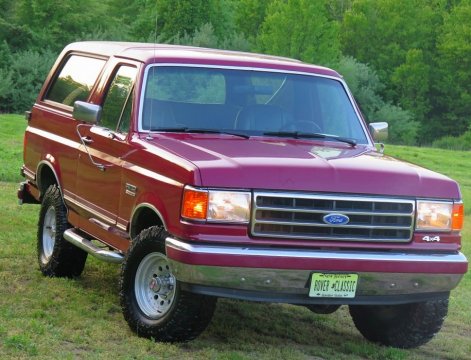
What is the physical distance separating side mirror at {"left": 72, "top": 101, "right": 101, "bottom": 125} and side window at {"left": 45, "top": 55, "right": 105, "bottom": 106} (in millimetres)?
861

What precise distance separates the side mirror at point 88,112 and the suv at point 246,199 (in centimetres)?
1

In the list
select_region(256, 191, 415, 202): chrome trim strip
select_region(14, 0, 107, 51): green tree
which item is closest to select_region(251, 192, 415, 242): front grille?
select_region(256, 191, 415, 202): chrome trim strip

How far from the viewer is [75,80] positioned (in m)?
9.72

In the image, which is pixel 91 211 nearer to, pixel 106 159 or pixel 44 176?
pixel 106 159

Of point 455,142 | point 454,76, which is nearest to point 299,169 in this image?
point 455,142

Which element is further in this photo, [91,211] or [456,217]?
[91,211]

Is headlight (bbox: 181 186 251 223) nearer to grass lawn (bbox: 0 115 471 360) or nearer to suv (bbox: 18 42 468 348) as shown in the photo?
suv (bbox: 18 42 468 348)

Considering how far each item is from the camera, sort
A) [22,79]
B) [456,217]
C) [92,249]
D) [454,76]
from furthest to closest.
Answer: [454,76], [22,79], [92,249], [456,217]

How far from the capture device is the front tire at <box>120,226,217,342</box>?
7020 millimetres

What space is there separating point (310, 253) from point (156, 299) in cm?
115

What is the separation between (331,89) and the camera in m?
8.85

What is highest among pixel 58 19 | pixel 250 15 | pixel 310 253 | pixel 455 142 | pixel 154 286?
pixel 310 253

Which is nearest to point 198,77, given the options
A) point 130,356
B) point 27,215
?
point 130,356

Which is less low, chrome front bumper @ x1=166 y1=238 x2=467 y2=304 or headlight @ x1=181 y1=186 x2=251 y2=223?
headlight @ x1=181 y1=186 x2=251 y2=223
